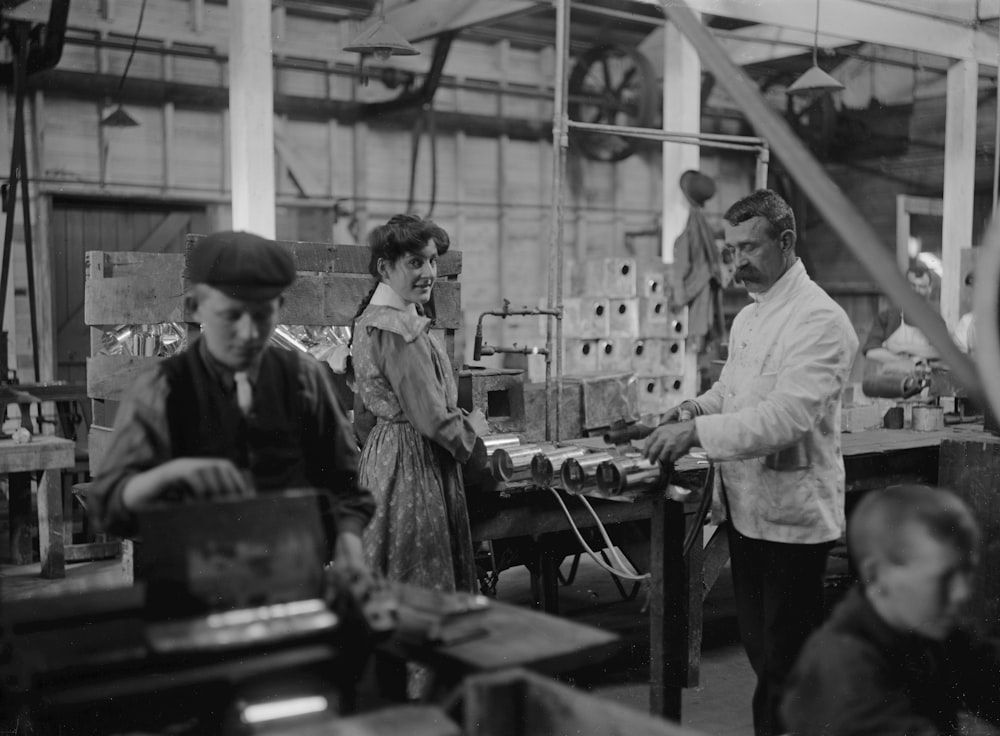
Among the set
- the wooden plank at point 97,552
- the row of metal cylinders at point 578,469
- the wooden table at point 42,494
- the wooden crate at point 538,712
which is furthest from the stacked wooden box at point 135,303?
the row of metal cylinders at point 578,469

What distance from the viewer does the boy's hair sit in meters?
1.53

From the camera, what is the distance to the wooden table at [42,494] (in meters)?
2.02

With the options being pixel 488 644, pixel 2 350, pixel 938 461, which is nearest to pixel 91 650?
pixel 488 644

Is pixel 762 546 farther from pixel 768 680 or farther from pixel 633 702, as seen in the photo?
pixel 633 702

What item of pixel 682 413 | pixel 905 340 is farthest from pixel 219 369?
pixel 905 340

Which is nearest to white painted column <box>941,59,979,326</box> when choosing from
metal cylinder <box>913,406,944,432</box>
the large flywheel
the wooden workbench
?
the large flywheel

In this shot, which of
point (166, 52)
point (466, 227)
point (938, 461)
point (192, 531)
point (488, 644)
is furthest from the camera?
point (466, 227)

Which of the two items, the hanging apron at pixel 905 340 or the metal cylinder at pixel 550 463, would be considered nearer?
the metal cylinder at pixel 550 463

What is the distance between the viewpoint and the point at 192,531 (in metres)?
1.36

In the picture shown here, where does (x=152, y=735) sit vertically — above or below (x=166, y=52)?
below

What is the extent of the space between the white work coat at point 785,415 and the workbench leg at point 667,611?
0.57 feet

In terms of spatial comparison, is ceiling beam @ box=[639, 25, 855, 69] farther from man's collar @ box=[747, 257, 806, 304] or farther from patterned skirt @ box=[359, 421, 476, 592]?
patterned skirt @ box=[359, 421, 476, 592]

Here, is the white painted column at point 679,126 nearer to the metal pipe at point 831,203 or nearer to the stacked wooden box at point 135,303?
the stacked wooden box at point 135,303

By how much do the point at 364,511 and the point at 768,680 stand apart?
136 cm
